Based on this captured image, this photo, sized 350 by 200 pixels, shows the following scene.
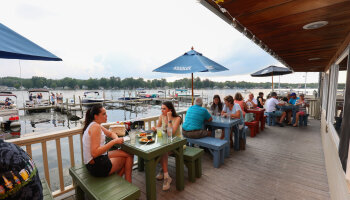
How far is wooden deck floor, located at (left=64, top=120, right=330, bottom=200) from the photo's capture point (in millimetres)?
2441

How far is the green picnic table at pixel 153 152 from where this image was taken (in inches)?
80.8

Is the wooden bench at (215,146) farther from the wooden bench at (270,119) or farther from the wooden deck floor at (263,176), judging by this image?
the wooden bench at (270,119)

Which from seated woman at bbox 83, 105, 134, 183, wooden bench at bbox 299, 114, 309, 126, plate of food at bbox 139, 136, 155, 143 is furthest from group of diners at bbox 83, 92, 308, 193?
wooden bench at bbox 299, 114, 309, 126

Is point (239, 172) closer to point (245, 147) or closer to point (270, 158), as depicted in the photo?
point (270, 158)

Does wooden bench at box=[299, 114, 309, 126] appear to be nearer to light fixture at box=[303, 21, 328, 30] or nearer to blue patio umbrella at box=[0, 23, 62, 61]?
light fixture at box=[303, 21, 328, 30]

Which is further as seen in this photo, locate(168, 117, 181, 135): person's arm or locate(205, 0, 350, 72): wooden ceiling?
locate(168, 117, 181, 135): person's arm

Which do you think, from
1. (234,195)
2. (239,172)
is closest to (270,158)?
(239,172)

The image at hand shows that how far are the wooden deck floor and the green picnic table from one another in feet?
1.07

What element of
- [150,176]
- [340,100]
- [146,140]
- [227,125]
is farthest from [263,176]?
[146,140]

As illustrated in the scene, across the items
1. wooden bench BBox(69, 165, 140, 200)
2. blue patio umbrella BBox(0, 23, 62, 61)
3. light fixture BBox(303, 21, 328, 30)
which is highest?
light fixture BBox(303, 21, 328, 30)

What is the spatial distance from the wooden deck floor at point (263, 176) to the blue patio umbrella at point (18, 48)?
83.1 inches

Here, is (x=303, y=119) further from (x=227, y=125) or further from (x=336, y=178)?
(x=336, y=178)

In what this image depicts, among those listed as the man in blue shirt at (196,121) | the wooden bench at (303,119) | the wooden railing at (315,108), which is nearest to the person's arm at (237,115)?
the man in blue shirt at (196,121)

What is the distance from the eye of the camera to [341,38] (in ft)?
8.50
